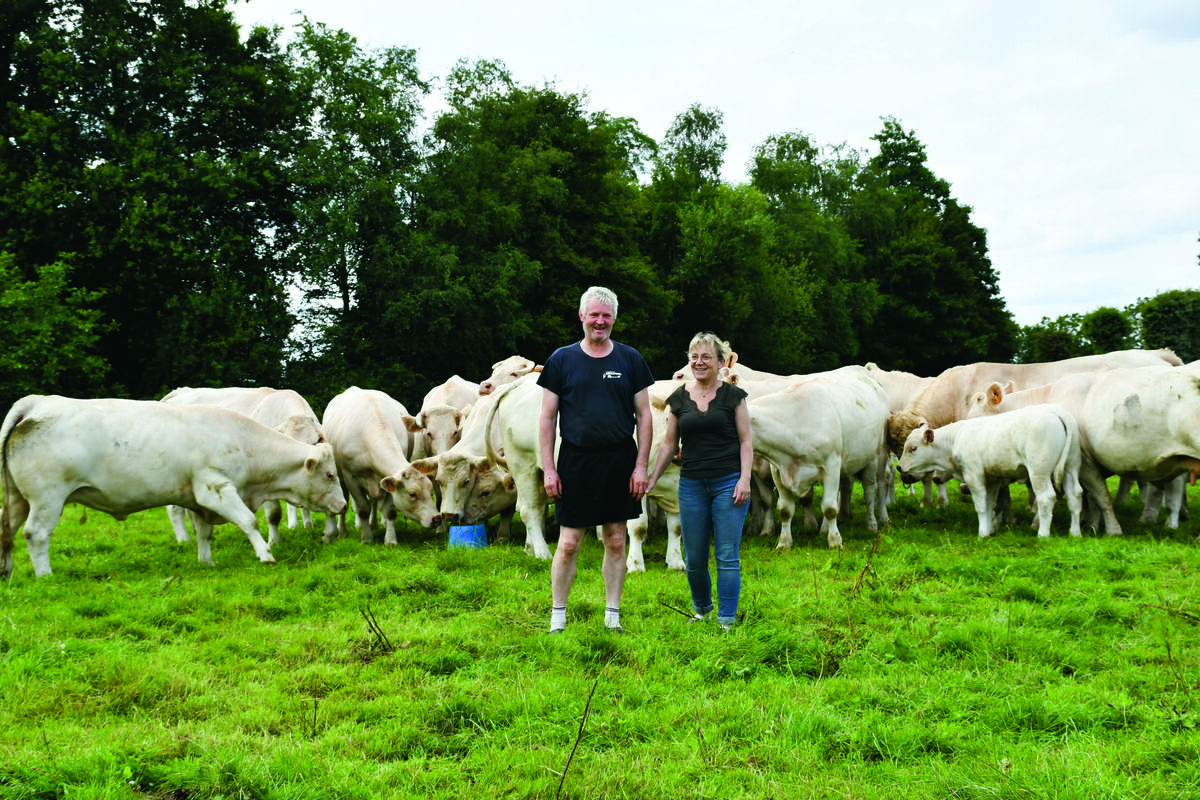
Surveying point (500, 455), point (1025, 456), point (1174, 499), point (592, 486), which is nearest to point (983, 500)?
point (1025, 456)

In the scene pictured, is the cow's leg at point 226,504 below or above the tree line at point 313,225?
below

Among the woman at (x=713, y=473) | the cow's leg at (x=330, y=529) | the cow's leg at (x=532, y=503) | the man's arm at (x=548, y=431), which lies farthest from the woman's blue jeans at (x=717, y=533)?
the cow's leg at (x=330, y=529)

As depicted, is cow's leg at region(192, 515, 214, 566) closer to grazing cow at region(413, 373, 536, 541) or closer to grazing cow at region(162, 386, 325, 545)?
grazing cow at region(162, 386, 325, 545)

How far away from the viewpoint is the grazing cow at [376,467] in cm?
1120

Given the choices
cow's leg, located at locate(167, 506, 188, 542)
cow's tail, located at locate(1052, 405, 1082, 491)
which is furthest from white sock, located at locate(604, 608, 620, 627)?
cow's leg, located at locate(167, 506, 188, 542)

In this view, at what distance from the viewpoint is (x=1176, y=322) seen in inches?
1833

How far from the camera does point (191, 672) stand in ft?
19.2

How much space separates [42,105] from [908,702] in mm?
31411

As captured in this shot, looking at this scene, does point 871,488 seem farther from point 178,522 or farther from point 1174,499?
point 178,522

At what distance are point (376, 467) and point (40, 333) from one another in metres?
16.0

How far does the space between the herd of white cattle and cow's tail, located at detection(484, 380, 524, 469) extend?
0.10 ft

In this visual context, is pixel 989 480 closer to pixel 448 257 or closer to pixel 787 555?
pixel 787 555

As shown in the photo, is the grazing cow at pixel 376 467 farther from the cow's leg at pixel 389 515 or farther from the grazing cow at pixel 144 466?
the grazing cow at pixel 144 466

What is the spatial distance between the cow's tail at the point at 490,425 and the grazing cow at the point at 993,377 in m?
7.64
